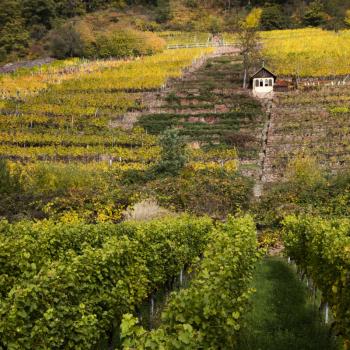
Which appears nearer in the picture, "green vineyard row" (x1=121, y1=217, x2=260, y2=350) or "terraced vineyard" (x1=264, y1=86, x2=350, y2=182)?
"green vineyard row" (x1=121, y1=217, x2=260, y2=350)

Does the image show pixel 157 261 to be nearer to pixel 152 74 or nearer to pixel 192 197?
pixel 192 197

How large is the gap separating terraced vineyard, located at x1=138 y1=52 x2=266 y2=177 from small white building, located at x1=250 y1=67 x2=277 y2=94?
1319mm

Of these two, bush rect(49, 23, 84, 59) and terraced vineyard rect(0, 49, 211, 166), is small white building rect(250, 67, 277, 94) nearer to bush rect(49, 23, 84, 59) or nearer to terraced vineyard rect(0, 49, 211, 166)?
terraced vineyard rect(0, 49, 211, 166)

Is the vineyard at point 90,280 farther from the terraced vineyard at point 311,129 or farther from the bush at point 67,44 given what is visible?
the bush at point 67,44

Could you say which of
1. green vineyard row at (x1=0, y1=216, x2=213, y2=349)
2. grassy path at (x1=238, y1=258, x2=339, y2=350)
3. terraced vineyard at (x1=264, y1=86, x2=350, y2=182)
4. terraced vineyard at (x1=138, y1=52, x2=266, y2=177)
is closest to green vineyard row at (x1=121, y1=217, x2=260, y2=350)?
green vineyard row at (x1=0, y1=216, x2=213, y2=349)

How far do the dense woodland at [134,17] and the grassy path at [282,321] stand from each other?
64.1 metres

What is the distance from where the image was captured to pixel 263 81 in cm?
5034

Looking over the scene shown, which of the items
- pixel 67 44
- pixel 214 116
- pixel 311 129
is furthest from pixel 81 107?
pixel 67 44

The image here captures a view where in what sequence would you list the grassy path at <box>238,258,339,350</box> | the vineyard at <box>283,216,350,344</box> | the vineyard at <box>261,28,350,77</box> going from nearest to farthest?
1. the vineyard at <box>283,216,350,344</box>
2. the grassy path at <box>238,258,339,350</box>
3. the vineyard at <box>261,28,350,77</box>

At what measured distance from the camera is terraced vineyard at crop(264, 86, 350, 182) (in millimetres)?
33750

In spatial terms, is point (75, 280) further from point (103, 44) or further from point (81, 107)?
point (103, 44)

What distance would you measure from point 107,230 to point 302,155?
21.7 meters

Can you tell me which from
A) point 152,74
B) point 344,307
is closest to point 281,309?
point 344,307

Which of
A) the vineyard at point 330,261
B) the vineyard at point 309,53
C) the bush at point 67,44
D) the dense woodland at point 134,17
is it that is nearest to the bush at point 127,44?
the dense woodland at point 134,17
